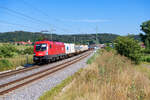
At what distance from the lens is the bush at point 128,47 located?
3050cm

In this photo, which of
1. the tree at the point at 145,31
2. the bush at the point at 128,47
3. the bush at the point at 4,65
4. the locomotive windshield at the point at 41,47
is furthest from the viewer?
the tree at the point at 145,31

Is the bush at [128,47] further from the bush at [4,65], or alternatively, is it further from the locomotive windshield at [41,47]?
the bush at [4,65]

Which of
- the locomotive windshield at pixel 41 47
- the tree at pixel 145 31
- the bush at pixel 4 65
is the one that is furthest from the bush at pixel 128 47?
the tree at pixel 145 31

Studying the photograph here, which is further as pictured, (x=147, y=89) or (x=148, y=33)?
(x=148, y=33)

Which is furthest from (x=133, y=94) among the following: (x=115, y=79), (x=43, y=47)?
(x=43, y=47)

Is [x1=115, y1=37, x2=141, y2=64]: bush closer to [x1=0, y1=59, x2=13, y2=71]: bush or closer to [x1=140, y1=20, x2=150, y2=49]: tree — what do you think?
[x1=0, y1=59, x2=13, y2=71]: bush

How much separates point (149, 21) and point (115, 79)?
82.6 m

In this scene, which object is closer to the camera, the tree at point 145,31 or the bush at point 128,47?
the bush at point 128,47

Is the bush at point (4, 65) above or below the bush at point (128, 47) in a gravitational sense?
below

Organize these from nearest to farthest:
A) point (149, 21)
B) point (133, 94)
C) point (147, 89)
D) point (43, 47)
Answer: point (133, 94)
point (147, 89)
point (43, 47)
point (149, 21)

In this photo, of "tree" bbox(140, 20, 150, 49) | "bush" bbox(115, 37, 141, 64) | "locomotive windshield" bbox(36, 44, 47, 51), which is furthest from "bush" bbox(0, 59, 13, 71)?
"tree" bbox(140, 20, 150, 49)

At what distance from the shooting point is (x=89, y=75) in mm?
8914

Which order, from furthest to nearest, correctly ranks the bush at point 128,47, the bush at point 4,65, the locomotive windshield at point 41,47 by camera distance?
the bush at point 128,47, the locomotive windshield at point 41,47, the bush at point 4,65

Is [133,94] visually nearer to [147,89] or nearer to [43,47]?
[147,89]
